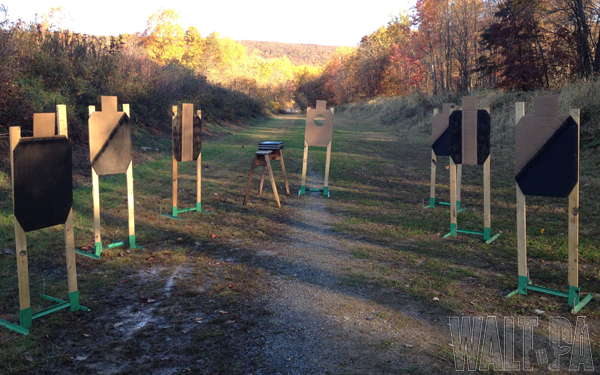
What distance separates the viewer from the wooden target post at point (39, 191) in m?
4.00

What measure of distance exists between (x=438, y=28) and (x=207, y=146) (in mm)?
25843


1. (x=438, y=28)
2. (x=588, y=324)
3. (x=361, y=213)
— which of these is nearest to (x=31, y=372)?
(x=588, y=324)

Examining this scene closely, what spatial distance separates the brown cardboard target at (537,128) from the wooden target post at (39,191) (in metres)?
4.85

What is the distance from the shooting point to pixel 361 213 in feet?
28.8

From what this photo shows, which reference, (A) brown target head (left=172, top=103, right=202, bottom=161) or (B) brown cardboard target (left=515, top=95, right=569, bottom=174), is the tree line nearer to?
(B) brown cardboard target (left=515, top=95, right=569, bottom=174)

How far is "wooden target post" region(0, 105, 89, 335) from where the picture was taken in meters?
4.00

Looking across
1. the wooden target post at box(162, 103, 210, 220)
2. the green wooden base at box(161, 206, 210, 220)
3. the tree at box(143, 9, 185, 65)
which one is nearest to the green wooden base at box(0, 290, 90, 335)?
the green wooden base at box(161, 206, 210, 220)

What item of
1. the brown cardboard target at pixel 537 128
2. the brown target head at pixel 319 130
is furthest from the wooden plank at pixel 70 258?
the brown target head at pixel 319 130

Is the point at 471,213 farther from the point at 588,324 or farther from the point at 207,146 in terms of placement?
the point at 207,146

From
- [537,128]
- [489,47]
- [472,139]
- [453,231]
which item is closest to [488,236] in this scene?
[453,231]

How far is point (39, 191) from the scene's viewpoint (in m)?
4.21

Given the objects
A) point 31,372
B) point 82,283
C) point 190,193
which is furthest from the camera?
point 190,193

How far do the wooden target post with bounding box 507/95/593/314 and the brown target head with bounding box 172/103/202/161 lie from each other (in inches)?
216

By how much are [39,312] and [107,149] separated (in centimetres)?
258
